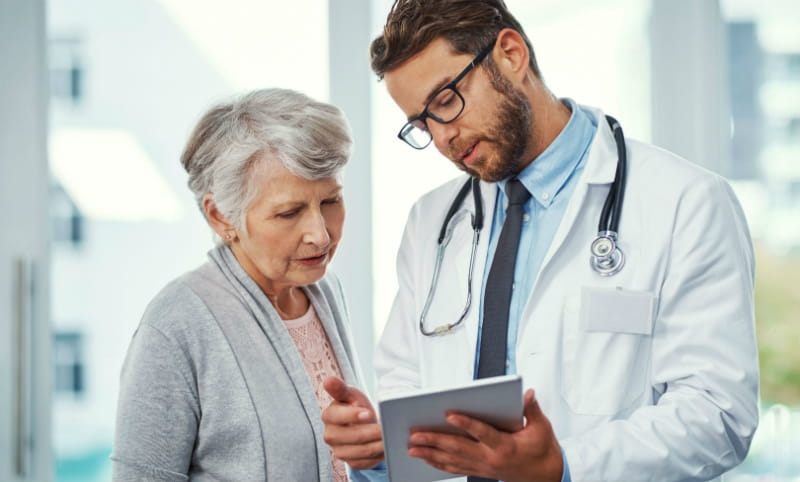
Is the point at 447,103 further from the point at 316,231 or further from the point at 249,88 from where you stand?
the point at 249,88

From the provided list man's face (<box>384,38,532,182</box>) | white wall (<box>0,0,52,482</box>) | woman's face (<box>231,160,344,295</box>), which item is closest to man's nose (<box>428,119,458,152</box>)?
man's face (<box>384,38,532,182</box>)

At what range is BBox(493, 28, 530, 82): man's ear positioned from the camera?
5.22 feet

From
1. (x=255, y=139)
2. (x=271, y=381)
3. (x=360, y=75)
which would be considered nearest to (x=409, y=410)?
(x=271, y=381)

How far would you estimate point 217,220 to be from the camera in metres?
1.71

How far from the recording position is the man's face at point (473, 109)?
157 cm

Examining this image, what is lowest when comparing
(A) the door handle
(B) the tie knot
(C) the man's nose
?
(A) the door handle

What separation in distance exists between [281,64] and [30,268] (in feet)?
3.36

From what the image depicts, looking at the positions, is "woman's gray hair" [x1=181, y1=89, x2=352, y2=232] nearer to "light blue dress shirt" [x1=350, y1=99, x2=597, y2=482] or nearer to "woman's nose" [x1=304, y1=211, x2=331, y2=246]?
"woman's nose" [x1=304, y1=211, x2=331, y2=246]

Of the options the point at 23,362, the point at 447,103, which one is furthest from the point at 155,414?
the point at 23,362

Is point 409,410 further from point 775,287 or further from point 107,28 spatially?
point 107,28

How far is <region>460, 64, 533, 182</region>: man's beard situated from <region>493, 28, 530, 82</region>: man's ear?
0.02 m

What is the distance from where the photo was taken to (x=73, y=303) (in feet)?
8.45

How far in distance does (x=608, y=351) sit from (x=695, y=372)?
0.15 meters

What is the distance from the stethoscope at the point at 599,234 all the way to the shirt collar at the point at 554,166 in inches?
3.4
